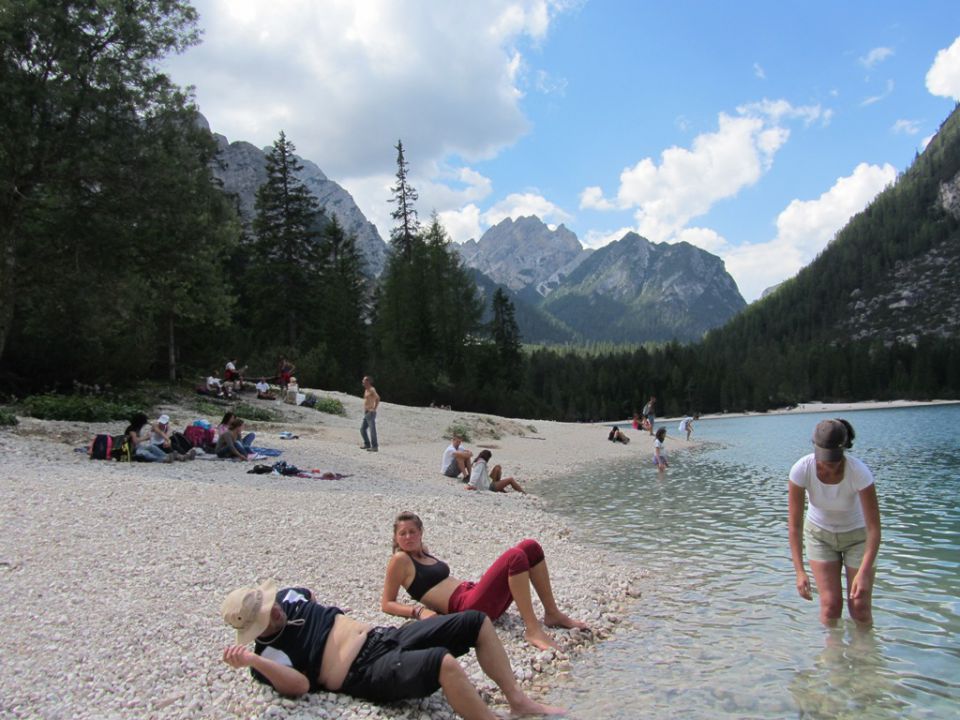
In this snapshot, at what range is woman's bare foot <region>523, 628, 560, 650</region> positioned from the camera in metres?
6.28

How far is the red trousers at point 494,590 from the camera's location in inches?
253

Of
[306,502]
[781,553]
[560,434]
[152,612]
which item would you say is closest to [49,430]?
[306,502]

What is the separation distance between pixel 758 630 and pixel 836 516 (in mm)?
1836

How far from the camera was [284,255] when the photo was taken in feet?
162

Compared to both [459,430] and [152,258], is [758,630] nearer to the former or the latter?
[152,258]

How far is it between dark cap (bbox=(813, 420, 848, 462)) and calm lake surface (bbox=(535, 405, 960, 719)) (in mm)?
2033

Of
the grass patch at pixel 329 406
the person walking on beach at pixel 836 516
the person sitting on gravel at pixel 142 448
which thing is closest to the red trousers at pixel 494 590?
the person walking on beach at pixel 836 516

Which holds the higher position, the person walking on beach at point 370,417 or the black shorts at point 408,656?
the person walking on beach at point 370,417

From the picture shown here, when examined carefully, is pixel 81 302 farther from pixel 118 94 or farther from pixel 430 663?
pixel 430 663

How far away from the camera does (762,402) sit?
409ft

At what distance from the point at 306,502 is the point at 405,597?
469 cm

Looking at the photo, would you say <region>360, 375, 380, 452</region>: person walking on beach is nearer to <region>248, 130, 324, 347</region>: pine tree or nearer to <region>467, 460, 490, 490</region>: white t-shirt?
<region>467, 460, 490, 490</region>: white t-shirt

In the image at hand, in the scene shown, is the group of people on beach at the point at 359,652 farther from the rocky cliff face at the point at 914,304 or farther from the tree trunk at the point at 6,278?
the rocky cliff face at the point at 914,304

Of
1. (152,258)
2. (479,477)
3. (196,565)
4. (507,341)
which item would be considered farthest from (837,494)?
(507,341)
